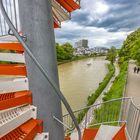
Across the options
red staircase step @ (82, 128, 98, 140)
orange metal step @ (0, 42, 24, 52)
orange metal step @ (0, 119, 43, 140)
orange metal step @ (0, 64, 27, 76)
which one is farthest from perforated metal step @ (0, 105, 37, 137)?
red staircase step @ (82, 128, 98, 140)

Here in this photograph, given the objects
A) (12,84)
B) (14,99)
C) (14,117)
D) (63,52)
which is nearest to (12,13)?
(12,84)

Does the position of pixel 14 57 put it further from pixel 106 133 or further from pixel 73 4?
pixel 106 133

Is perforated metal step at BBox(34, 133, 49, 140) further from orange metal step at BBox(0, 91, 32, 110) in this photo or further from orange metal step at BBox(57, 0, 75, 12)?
orange metal step at BBox(57, 0, 75, 12)

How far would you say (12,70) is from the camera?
7.30 ft

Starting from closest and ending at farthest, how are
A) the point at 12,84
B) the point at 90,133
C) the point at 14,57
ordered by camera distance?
the point at 12,84, the point at 14,57, the point at 90,133

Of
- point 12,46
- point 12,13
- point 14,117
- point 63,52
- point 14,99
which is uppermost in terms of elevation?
point 12,13

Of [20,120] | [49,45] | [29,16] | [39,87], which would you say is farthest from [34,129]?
[29,16]

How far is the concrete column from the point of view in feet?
7.10

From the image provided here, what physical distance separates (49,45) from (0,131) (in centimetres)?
95

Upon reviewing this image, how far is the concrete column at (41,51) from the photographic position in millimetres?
2164

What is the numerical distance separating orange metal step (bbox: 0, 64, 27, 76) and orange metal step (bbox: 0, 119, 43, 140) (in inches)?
19.3

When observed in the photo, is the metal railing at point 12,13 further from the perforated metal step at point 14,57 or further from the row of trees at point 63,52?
the row of trees at point 63,52

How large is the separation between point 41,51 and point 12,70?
0.35 m

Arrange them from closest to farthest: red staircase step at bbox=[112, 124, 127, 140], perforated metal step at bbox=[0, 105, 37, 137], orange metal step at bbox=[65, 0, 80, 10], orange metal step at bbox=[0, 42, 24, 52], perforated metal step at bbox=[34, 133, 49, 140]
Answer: perforated metal step at bbox=[0, 105, 37, 137] < perforated metal step at bbox=[34, 133, 49, 140] < orange metal step at bbox=[0, 42, 24, 52] < orange metal step at bbox=[65, 0, 80, 10] < red staircase step at bbox=[112, 124, 127, 140]
